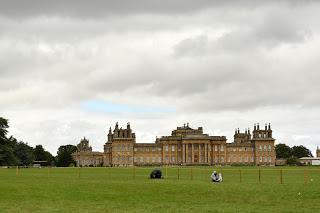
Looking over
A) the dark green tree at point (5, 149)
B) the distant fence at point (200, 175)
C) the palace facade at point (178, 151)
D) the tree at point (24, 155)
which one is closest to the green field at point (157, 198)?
the distant fence at point (200, 175)

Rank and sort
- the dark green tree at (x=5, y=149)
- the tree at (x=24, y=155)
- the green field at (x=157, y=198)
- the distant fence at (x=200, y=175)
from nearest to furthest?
the green field at (x=157, y=198)
the distant fence at (x=200, y=175)
the dark green tree at (x=5, y=149)
the tree at (x=24, y=155)

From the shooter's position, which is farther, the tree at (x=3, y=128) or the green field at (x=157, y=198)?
the tree at (x=3, y=128)

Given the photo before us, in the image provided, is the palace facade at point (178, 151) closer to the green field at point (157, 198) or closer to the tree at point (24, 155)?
the tree at point (24, 155)

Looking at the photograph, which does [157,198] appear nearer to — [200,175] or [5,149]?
[200,175]

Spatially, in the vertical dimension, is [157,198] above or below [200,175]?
below

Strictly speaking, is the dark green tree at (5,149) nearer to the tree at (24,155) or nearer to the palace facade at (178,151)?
the tree at (24,155)

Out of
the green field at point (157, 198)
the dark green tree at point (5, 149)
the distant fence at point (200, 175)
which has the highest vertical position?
the dark green tree at point (5, 149)

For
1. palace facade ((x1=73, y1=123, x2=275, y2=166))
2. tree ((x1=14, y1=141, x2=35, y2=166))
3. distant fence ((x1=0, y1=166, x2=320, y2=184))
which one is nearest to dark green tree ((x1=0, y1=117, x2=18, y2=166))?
distant fence ((x1=0, y1=166, x2=320, y2=184))

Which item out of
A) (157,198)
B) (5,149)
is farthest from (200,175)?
(5,149)

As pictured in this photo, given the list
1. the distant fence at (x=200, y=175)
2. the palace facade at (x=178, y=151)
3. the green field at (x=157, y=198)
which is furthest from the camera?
the palace facade at (x=178, y=151)

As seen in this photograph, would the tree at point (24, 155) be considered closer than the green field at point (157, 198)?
No

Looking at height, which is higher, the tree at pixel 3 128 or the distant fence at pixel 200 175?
the tree at pixel 3 128

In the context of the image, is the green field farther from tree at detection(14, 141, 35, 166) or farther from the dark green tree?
tree at detection(14, 141, 35, 166)

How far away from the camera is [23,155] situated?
15562cm
